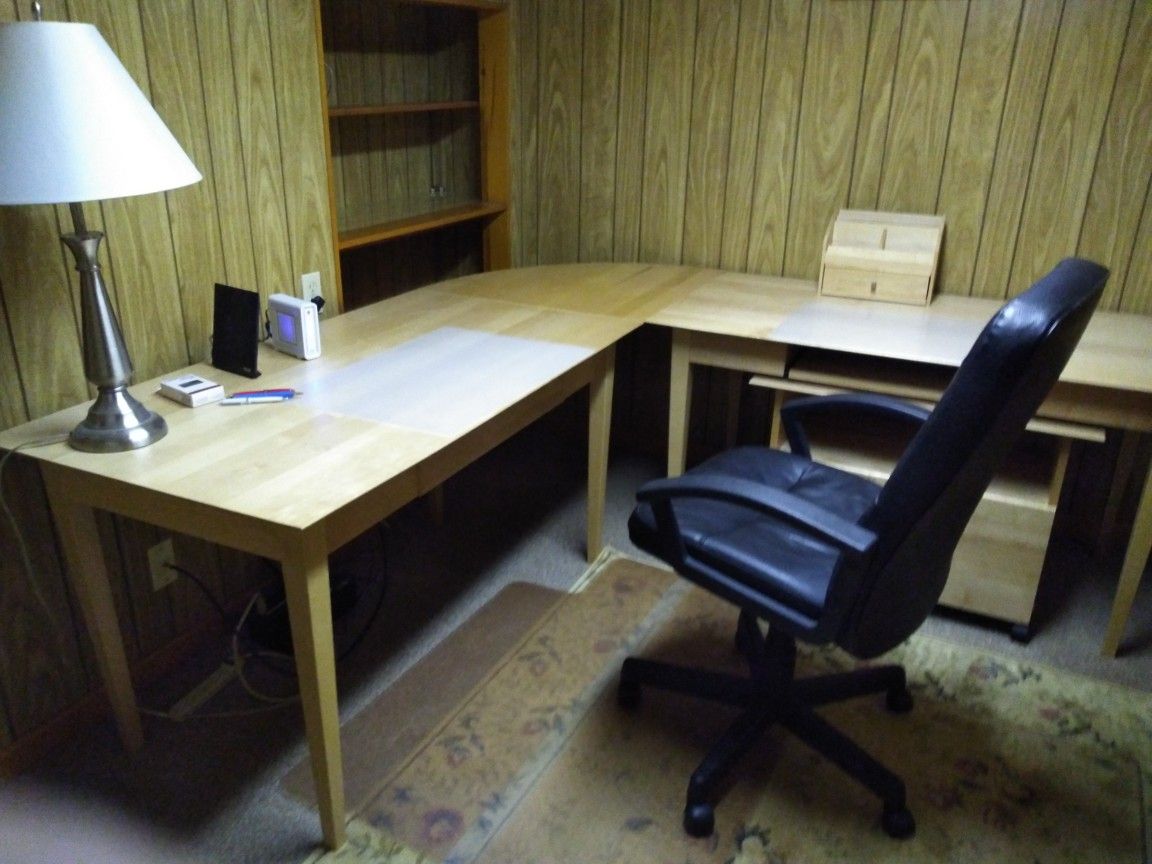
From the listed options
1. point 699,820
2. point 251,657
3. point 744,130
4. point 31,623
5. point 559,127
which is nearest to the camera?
point 699,820

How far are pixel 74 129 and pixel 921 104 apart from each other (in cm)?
215

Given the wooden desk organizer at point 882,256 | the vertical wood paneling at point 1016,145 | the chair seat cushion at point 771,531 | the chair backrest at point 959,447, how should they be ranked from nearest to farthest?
the chair backrest at point 959,447, the chair seat cushion at point 771,531, the vertical wood paneling at point 1016,145, the wooden desk organizer at point 882,256

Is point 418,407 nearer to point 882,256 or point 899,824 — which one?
point 899,824

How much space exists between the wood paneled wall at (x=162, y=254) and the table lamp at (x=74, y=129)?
0.86 feet

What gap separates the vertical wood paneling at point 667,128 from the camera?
2.69 metres

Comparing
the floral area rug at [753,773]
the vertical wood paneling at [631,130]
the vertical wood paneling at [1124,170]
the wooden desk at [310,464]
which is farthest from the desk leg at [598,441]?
the vertical wood paneling at [1124,170]

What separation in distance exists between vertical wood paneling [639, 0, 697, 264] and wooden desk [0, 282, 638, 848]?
3.09 ft

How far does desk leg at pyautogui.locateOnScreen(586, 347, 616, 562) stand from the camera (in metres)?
2.28

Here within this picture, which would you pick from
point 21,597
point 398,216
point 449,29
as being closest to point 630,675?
point 21,597

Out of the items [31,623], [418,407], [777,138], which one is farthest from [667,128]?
[31,623]

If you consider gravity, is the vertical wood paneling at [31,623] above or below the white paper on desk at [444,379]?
below

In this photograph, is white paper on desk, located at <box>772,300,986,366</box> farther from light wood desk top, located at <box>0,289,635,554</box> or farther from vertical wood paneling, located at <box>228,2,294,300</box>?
vertical wood paneling, located at <box>228,2,294,300</box>

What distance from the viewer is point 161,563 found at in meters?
1.98

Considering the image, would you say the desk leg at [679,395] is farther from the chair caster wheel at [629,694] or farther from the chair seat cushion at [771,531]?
the chair caster wheel at [629,694]
